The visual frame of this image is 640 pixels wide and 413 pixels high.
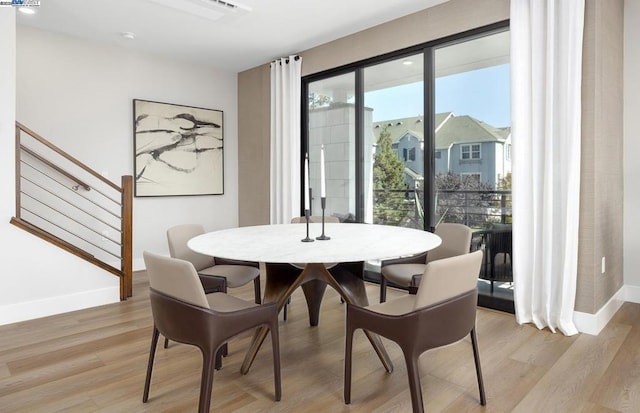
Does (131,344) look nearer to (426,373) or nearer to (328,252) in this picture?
(328,252)

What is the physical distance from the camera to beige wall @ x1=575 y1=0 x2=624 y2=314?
2822mm

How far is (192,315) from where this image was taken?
5.63 ft

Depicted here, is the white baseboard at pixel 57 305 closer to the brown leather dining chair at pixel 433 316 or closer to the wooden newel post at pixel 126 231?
the wooden newel post at pixel 126 231

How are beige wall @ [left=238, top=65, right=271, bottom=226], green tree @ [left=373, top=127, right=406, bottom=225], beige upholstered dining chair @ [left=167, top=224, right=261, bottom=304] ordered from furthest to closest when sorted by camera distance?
beige wall @ [left=238, top=65, right=271, bottom=226] < green tree @ [left=373, top=127, right=406, bottom=225] < beige upholstered dining chair @ [left=167, top=224, right=261, bottom=304]

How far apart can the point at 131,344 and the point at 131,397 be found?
767 millimetres

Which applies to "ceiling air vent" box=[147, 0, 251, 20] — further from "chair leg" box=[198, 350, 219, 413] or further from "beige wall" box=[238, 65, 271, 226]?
"chair leg" box=[198, 350, 219, 413]

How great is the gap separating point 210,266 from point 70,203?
2.08 meters

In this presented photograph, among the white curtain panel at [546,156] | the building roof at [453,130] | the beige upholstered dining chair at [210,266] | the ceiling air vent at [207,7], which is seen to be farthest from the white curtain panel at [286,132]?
the white curtain panel at [546,156]

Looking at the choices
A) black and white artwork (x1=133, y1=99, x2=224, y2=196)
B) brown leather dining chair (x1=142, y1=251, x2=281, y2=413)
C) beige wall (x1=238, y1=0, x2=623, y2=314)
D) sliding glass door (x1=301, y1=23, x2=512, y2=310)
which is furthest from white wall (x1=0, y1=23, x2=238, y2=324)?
beige wall (x1=238, y1=0, x2=623, y2=314)

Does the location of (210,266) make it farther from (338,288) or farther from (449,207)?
(449,207)

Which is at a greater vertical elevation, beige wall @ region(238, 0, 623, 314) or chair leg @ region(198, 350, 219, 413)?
beige wall @ region(238, 0, 623, 314)

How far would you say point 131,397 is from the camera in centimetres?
207

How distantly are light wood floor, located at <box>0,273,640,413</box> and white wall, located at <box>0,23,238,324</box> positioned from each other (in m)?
0.43

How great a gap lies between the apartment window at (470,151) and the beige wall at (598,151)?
885 millimetres
